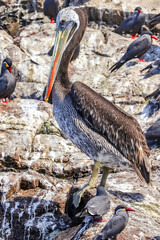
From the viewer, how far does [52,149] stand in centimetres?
724

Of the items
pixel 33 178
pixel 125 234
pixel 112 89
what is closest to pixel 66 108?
pixel 33 178

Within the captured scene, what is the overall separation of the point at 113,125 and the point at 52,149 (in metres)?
2.04

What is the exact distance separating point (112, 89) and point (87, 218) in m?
4.57

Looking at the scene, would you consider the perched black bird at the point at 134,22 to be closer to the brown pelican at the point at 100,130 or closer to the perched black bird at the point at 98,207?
the brown pelican at the point at 100,130

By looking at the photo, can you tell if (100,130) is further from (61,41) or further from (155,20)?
(155,20)

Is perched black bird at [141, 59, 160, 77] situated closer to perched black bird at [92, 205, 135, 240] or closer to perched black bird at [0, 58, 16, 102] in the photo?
perched black bird at [0, 58, 16, 102]

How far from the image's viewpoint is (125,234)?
15.2 feet

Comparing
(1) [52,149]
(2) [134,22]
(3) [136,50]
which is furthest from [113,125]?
(2) [134,22]

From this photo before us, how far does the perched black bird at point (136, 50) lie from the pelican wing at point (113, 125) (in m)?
4.56

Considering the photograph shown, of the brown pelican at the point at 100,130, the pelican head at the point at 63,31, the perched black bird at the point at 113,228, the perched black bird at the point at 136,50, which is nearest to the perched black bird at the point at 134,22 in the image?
the perched black bird at the point at 136,50

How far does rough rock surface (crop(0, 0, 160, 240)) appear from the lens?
5570 millimetres

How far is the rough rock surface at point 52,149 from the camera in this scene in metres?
5.57

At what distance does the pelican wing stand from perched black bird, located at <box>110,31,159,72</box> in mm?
4556

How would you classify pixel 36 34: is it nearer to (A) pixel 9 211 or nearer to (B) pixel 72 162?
(B) pixel 72 162
